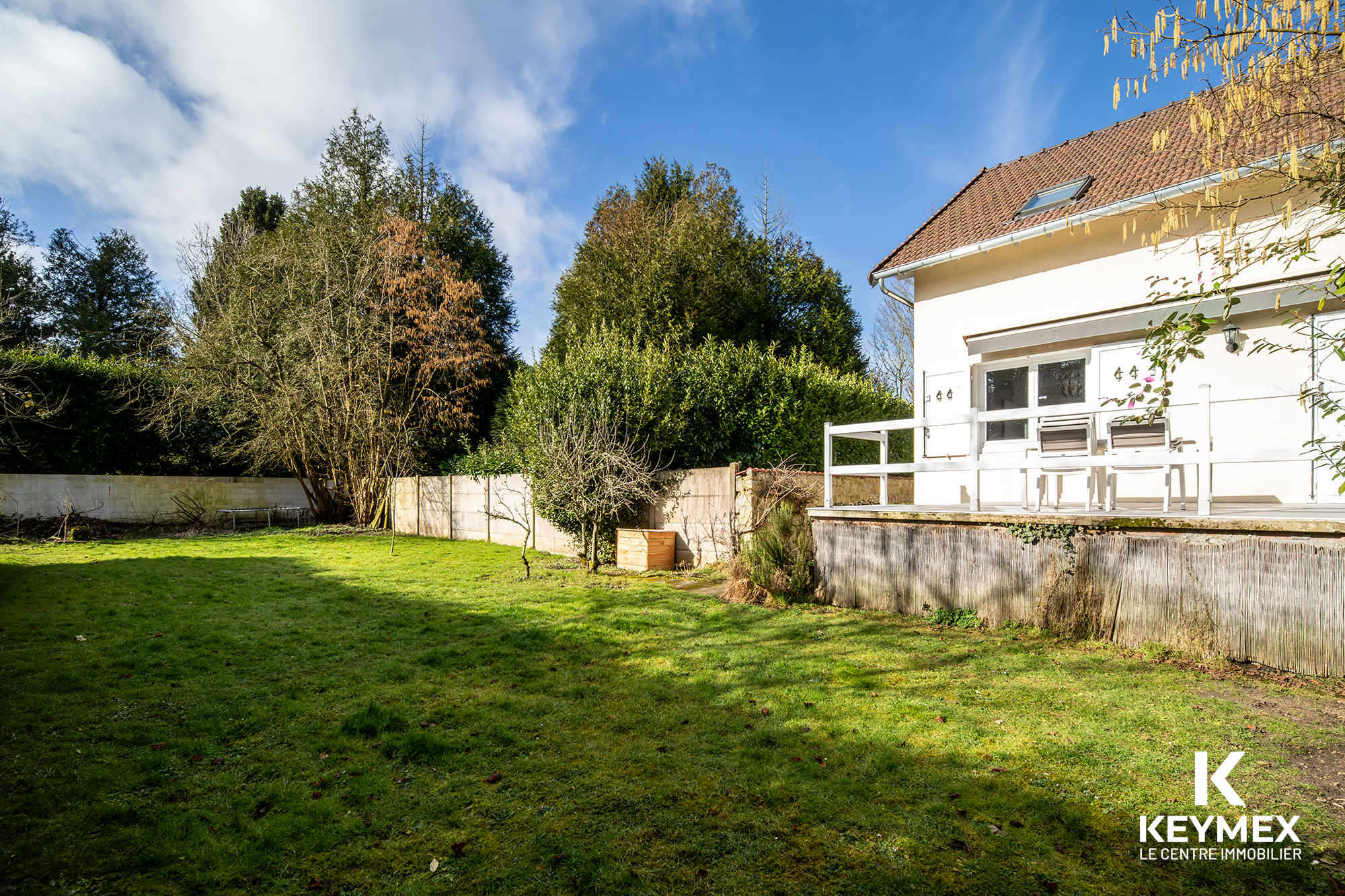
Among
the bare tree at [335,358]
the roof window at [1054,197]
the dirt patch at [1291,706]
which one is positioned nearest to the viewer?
the dirt patch at [1291,706]

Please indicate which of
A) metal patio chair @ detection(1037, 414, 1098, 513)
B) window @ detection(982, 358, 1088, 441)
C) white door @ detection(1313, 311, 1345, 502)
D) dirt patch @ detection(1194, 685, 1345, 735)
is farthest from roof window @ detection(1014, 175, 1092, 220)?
dirt patch @ detection(1194, 685, 1345, 735)

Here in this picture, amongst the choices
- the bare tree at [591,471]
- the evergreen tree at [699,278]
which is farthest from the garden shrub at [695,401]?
the evergreen tree at [699,278]

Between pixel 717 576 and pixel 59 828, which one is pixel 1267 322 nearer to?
pixel 717 576

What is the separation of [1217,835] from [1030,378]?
678 cm

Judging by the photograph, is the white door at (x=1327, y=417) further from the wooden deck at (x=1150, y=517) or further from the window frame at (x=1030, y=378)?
the window frame at (x=1030, y=378)

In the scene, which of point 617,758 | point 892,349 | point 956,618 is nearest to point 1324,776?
point 956,618

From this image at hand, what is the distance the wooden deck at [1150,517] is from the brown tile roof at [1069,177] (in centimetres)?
390

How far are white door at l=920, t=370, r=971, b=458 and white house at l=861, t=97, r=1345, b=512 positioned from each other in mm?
22

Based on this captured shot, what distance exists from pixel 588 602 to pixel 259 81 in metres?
10.1

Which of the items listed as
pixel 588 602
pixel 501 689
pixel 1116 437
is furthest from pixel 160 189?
pixel 1116 437

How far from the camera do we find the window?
7.90 meters

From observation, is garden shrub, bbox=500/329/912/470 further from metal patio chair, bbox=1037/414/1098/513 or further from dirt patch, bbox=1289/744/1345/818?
dirt patch, bbox=1289/744/1345/818

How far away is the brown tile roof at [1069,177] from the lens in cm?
770

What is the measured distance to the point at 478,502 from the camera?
14.1 meters
